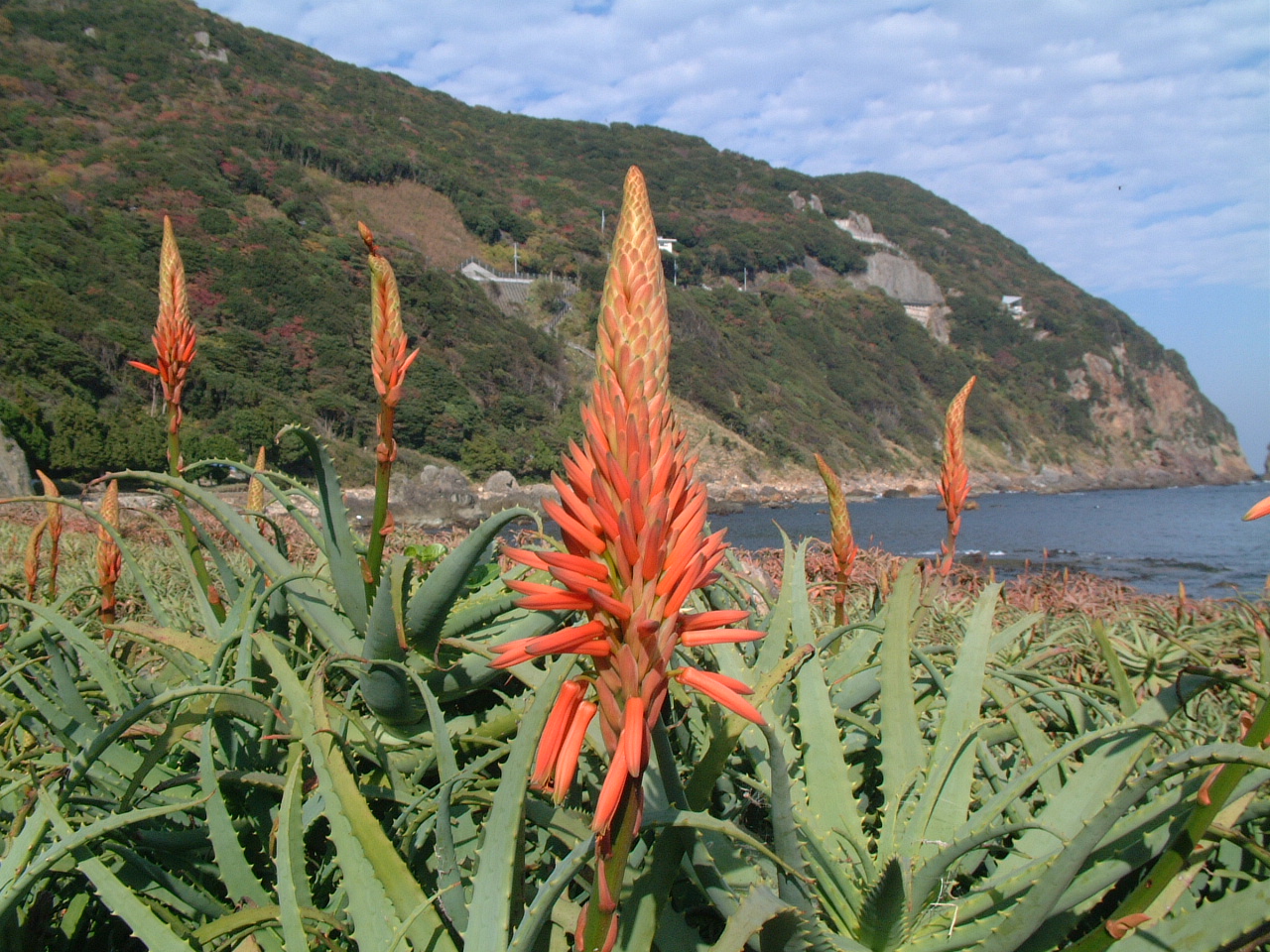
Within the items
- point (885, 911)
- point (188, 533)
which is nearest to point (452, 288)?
point (188, 533)

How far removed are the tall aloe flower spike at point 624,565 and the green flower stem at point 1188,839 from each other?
0.71 metres

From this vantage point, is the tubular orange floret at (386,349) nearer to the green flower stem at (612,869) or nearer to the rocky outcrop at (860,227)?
the green flower stem at (612,869)

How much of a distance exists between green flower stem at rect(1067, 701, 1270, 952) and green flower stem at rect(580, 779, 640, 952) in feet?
2.58

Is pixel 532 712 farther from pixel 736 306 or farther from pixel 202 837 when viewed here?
pixel 736 306

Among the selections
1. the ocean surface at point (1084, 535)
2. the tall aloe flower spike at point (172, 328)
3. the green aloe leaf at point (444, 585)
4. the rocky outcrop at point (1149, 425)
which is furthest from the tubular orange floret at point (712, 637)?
the rocky outcrop at point (1149, 425)

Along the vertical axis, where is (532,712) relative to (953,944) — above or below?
above

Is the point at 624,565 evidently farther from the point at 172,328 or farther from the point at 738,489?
the point at 738,489

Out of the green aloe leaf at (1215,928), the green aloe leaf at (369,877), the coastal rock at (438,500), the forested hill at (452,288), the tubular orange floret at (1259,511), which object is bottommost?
the coastal rock at (438,500)

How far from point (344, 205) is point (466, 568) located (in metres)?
75.8

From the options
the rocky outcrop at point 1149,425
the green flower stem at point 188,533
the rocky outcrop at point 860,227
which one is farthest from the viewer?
the rocky outcrop at point 860,227

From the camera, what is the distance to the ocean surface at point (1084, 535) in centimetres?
2098

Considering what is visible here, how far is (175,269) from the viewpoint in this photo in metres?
2.25

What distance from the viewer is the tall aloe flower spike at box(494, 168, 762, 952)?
0.69 meters

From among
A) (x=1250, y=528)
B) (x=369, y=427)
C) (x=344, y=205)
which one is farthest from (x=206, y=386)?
(x=1250, y=528)
